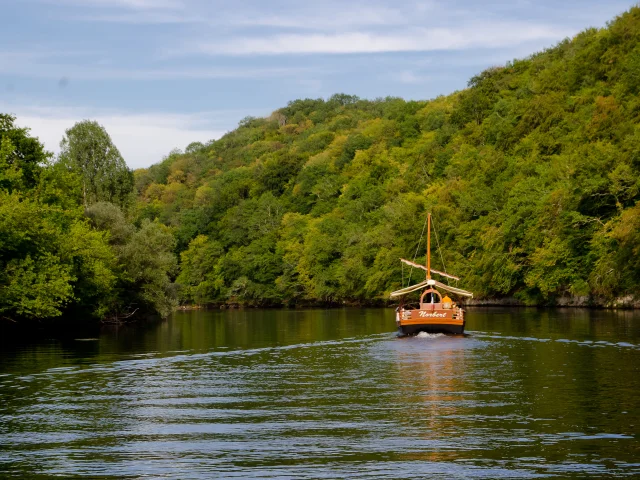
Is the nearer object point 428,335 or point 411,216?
point 428,335

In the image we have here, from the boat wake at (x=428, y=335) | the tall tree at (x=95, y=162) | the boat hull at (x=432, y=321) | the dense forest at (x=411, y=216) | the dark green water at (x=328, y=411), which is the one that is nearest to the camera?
the dark green water at (x=328, y=411)

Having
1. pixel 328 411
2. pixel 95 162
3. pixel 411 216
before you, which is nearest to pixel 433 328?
pixel 328 411

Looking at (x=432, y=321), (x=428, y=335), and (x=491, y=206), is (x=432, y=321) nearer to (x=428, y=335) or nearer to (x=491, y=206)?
(x=428, y=335)

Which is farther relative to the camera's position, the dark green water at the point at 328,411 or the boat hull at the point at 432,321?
the boat hull at the point at 432,321

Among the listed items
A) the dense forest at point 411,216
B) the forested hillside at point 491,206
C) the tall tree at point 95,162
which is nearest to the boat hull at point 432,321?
the dense forest at point 411,216

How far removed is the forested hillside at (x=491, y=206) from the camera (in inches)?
3799

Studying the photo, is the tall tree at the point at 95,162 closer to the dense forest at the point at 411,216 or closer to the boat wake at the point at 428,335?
the dense forest at the point at 411,216

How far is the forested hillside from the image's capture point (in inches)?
3799

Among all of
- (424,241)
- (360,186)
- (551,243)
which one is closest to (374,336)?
(551,243)

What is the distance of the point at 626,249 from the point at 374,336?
34.7m

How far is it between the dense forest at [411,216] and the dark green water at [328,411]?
2202 cm

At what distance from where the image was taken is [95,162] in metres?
114

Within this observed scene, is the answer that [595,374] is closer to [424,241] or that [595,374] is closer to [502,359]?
[502,359]

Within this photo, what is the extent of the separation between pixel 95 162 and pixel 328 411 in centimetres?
9097
